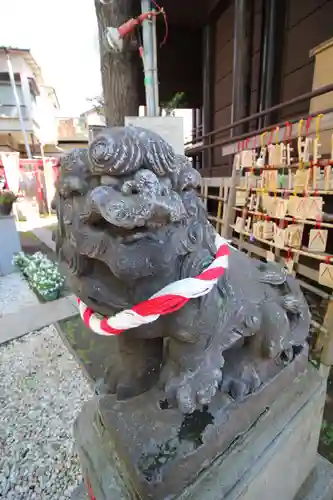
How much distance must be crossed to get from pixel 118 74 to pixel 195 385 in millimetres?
2513

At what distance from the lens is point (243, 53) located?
2.84 meters

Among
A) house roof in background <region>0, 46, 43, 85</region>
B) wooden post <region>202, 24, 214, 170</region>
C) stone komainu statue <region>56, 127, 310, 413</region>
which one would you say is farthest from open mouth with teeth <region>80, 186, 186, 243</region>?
house roof in background <region>0, 46, 43, 85</region>

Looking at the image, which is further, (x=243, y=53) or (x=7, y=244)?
(x=7, y=244)

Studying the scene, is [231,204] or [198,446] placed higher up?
[231,204]

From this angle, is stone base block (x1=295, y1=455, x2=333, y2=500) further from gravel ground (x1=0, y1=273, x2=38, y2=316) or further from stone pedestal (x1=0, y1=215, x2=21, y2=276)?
stone pedestal (x1=0, y1=215, x2=21, y2=276)

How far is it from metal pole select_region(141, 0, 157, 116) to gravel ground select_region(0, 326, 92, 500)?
5.40ft

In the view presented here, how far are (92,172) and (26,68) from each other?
1198 cm

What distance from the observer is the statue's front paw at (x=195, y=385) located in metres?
0.65

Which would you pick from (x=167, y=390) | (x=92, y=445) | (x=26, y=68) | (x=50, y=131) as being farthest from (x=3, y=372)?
(x=26, y=68)

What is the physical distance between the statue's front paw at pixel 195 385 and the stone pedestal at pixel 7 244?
142 inches

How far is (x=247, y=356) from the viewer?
0.82 m

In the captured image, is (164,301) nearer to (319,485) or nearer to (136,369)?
(136,369)

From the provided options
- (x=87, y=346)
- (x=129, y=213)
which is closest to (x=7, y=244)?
(x=87, y=346)

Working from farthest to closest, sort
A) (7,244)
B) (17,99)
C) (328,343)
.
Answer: (17,99), (7,244), (328,343)
